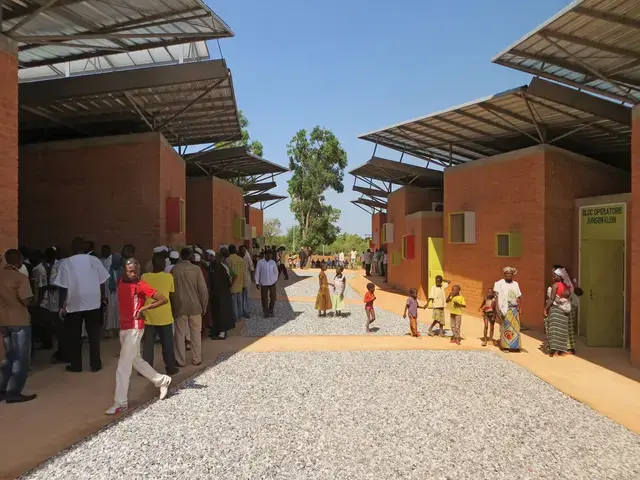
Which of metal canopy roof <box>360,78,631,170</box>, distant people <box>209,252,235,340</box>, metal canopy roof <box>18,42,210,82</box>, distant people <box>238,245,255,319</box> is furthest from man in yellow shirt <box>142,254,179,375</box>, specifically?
metal canopy roof <box>360,78,631,170</box>

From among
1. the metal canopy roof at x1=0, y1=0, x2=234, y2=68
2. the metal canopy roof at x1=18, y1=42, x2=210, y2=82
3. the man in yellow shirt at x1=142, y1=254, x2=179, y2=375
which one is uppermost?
the metal canopy roof at x1=18, y1=42, x2=210, y2=82

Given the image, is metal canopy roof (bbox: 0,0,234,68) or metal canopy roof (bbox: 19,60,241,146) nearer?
metal canopy roof (bbox: 0,0,234,68)

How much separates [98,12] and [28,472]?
5970 mm

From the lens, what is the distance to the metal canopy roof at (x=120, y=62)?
10.4m

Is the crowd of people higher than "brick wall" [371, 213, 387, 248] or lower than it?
lower

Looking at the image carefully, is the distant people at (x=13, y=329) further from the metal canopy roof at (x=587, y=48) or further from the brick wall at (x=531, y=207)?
the brick wall at (x=531, y=207)

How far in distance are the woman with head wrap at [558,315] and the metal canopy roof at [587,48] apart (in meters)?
3.40

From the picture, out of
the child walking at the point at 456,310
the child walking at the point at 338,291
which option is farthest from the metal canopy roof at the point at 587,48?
the child walking at the point at 338,291

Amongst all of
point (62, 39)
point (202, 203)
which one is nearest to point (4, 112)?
point (62, 39)

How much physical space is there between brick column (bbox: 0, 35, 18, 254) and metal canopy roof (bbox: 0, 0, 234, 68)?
1.08 feet

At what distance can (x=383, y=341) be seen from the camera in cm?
860

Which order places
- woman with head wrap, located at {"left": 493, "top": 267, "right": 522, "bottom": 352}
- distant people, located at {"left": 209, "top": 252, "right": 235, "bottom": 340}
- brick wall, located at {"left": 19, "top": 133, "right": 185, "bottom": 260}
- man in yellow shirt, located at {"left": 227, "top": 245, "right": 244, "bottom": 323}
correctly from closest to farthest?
1. woman with head wrap, located at {"left": 493, "top": 267, "right": 522, "bottom": 352}
2. distant people, located at {"left": 209, "top": 252, "right": 235, "bottom": 340}
3. brick wall, located at {"left": 19, "top": 133, "right": 185, "bottom": 260}
4. man in yellow shirt, located at {"left": 227, "top": 245, "right": 244, "bottom": 323}

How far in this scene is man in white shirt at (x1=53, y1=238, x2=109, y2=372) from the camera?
18.9 ft

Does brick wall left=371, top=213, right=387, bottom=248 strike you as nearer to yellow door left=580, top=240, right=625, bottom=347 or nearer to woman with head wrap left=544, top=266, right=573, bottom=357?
yellow door left=580, top=240, right=625, bottom=347
